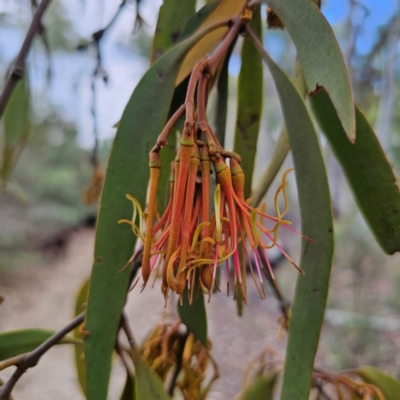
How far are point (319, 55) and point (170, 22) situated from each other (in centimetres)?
21

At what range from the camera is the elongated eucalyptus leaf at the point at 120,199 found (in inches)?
10.5

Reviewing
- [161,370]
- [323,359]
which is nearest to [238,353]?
[323,359]

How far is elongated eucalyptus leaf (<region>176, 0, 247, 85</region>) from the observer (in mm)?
325

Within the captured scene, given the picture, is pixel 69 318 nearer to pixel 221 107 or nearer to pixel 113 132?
pixel 113 132

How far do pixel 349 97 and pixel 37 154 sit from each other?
4532 mm

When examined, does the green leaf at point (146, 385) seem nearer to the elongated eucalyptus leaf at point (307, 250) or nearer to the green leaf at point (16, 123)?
the elongated eucalyptus leaf at point (307, 250)

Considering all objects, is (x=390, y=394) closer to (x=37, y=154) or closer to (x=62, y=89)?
(x=62, y=89)

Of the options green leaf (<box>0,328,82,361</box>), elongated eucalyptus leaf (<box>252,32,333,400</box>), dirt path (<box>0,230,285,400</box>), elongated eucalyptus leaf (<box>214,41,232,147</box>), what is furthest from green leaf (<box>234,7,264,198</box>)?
dirt path (<box>0,230,285,400</box>)

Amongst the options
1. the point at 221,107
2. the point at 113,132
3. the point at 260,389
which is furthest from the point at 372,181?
the point at 113,132

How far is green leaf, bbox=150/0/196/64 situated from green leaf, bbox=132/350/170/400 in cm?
30

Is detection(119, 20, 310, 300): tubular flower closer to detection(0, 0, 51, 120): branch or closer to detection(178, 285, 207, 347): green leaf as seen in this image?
detection(178, 285, 207, 347): green leaf

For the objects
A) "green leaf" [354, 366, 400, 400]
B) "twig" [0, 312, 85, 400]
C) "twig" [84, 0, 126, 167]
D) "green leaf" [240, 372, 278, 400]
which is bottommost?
"green leaf" [240, 372, 278, 400]

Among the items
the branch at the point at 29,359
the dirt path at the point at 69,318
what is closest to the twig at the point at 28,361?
the branch at the point at 29,359

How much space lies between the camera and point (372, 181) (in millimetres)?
250
